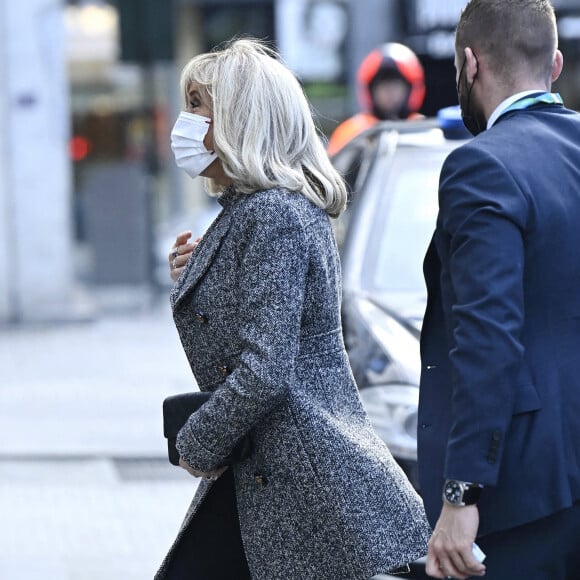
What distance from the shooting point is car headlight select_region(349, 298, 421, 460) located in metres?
4.52

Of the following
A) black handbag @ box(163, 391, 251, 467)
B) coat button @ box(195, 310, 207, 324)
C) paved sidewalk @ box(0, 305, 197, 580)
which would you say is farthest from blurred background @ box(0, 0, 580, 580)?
black handbag @ box(163, 391, 251, 467)

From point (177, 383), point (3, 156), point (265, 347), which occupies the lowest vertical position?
point (177, 383)

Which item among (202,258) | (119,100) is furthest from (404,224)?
(119,100)

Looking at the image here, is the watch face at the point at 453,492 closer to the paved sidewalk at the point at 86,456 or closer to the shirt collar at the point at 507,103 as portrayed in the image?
the shirt collar at the point at 507,103

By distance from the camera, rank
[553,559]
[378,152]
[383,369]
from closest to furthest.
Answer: [553,559] < [383,369] < [378,152]

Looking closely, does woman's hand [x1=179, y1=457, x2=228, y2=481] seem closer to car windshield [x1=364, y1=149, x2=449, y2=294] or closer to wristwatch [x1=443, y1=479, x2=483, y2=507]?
wristwatch [x1=443, y1=479, x2=483, y2=507]

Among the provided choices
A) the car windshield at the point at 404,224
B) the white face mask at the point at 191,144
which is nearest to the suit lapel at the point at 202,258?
the white face mask at the point at 191,144

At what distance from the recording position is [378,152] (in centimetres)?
591

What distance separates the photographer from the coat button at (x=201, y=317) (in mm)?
2945

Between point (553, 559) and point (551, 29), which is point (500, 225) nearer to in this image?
point (551, 29)

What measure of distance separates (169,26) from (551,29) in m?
12.6

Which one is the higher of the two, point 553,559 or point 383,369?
point 553,559

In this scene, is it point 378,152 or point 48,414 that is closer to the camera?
point 378,152

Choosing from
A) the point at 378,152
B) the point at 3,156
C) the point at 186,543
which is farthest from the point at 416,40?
the point at 186,543
